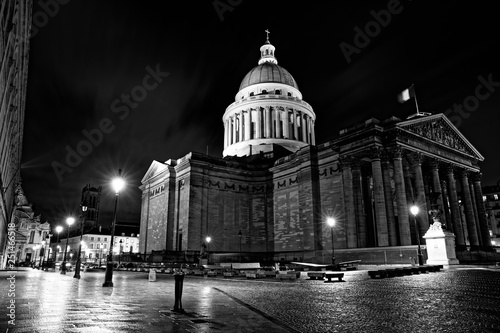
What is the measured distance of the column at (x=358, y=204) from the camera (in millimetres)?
39844

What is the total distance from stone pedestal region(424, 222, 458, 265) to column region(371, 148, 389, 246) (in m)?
7.24

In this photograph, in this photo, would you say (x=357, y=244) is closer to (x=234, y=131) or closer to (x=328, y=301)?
(x=328, y=301)

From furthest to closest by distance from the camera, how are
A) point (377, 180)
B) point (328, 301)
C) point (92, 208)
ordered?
1. point (92, 208)
2. point (377, 180)
3. point (328, 301)

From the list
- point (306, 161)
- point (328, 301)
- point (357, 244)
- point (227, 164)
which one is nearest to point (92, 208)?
point (227, 164)

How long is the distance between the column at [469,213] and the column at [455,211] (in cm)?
178

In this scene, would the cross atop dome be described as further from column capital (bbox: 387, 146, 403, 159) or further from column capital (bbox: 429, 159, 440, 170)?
column capital (bbox: 387, 146, 403, 159)

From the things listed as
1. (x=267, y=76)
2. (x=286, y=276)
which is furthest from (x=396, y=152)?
(x=267, y=76)

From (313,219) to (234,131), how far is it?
3135cm

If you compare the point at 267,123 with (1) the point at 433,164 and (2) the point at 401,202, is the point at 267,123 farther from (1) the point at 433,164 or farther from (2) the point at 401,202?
(2) the point at 401,202

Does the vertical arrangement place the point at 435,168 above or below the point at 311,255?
above

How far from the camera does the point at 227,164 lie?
55.8 m

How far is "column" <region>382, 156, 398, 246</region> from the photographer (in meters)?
37.5

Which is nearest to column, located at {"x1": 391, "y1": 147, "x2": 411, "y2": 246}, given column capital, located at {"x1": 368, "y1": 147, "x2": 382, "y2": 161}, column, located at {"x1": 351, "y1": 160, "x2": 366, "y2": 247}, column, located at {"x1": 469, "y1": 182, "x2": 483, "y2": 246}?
column capital, located at {"x1": 368, "y1": 147, "x2": 382, "y2": 161}

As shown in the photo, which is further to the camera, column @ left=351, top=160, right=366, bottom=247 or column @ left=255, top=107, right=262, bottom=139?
column @ left=255, top=107, right=262, bottom=139
